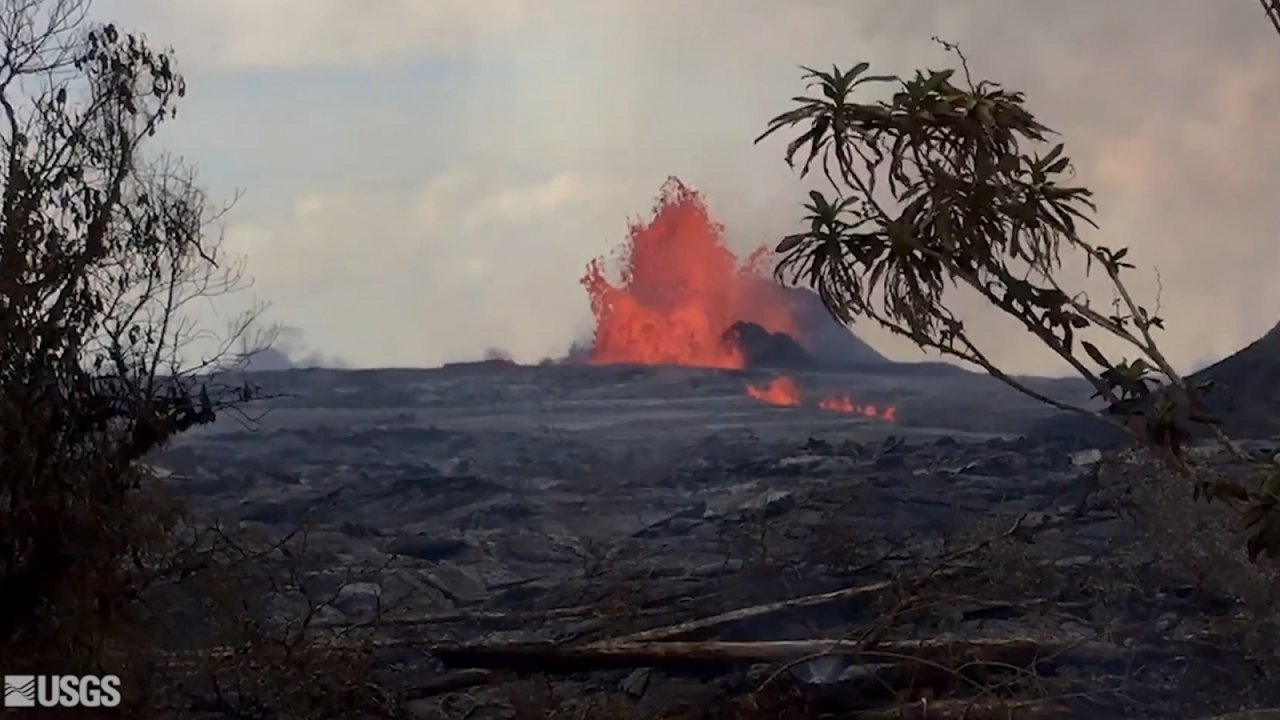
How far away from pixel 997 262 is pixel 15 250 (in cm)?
335

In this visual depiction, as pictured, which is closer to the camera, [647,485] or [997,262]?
[997,262]

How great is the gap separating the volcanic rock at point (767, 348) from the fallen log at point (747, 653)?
1367 millimetres

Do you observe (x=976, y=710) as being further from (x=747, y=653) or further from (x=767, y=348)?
(x=767, y=348)

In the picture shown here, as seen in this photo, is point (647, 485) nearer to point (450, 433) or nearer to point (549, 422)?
point (549, 422)

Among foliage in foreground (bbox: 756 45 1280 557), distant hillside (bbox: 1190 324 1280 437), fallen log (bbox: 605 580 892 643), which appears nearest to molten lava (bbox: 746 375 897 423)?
fallen log (bbox: 605 580 892 643)

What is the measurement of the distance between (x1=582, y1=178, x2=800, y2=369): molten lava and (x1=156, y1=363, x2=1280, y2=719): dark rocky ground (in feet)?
0.62

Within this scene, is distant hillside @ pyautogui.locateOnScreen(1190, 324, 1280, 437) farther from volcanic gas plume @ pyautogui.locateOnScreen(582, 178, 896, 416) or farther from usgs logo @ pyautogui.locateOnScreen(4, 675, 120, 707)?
usgs logo @ pyautogui.locateOnScreen(4, 675, 120, 707)

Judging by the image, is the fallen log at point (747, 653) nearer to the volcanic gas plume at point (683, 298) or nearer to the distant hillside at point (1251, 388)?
the distant hillside at point (1251, 388)

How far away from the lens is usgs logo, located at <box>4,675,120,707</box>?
4.25 m

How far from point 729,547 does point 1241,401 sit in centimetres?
215

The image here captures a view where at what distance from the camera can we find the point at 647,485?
17.4 ft

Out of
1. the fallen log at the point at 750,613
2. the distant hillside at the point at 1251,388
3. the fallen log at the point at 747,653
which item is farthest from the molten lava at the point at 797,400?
the distant hillside at the point at 1251,388

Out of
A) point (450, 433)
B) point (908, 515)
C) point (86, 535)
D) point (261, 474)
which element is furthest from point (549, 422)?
point (86, 535)

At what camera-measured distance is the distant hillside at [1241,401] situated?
16.0ft
